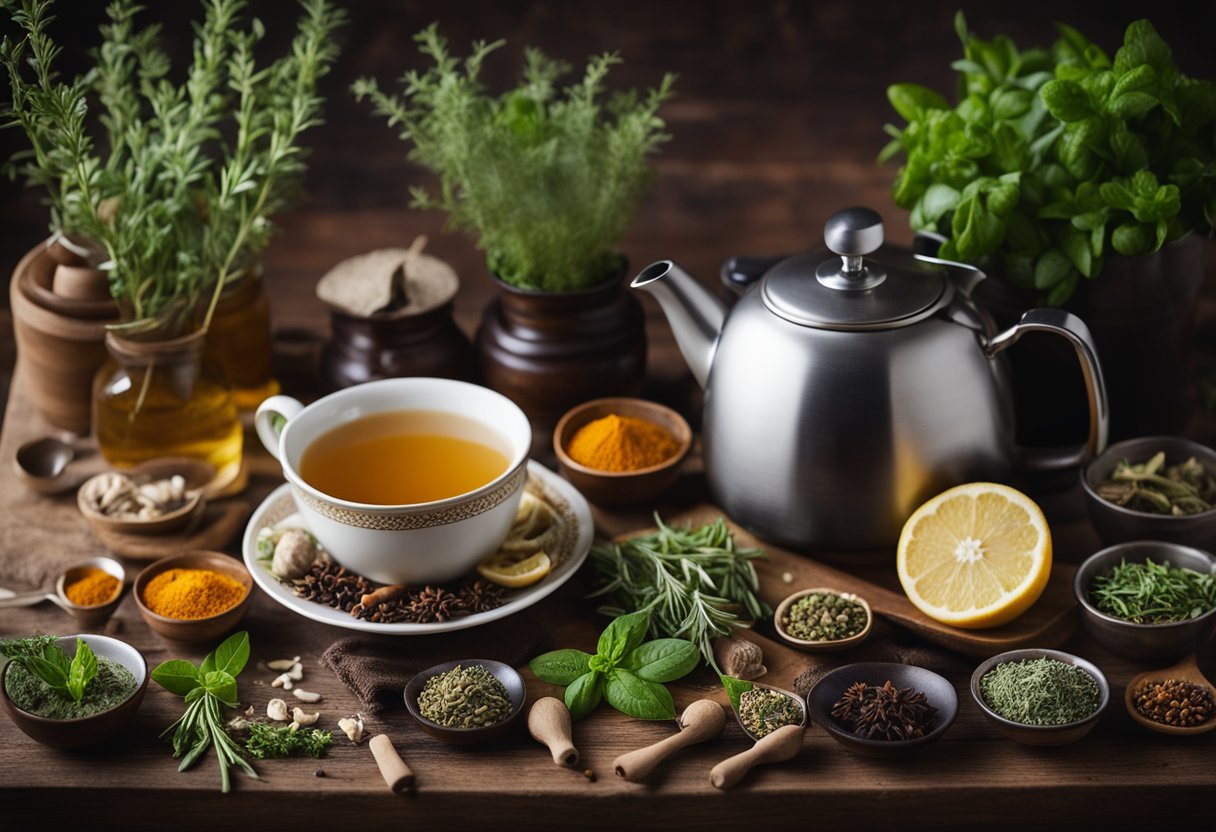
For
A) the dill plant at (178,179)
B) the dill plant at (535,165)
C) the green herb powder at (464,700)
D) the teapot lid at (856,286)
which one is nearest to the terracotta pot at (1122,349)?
the teapot lid at (856,286)

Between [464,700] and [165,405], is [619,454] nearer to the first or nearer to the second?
[464,700]

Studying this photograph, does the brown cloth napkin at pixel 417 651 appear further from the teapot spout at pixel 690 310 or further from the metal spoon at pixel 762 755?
the teapot spout at pixel 690 310

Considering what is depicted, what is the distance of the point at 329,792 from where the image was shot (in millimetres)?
1336

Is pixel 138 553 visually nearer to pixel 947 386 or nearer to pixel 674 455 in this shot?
pixel 674 455

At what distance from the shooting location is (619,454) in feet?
5.75

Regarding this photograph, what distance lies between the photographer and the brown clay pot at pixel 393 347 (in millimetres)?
1904

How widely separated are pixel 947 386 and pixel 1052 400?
1.04 feet

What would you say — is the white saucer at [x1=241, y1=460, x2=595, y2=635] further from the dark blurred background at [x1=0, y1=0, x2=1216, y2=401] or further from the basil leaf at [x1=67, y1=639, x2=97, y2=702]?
the dark blurred background at [x1=0, y1=0, x2=1216, y2=401]

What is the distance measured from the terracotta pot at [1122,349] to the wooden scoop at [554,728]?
0.82m

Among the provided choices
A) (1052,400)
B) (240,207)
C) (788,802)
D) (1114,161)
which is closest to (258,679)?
(788,802)

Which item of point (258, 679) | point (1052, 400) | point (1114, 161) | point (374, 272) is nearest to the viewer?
point (258, 679)

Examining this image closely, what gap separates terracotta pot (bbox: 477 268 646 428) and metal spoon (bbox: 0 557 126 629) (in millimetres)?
601

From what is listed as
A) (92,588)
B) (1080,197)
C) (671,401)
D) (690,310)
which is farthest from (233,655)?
(1080,197)

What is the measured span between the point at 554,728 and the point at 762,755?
221 mm
